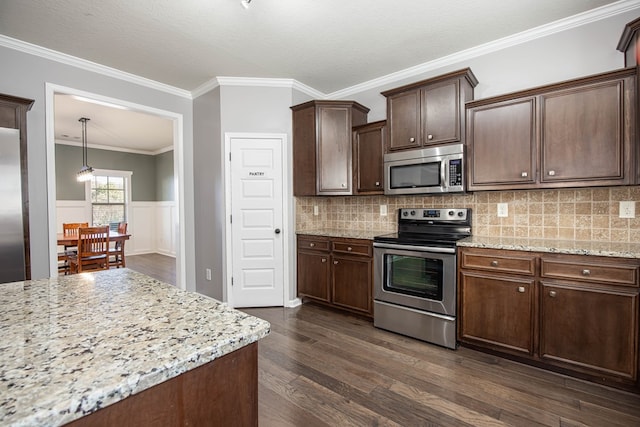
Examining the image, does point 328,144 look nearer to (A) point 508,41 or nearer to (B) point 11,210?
(A) point 508,41

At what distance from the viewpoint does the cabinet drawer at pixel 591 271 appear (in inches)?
74.2

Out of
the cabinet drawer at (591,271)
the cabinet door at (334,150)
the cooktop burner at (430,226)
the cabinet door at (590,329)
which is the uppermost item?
the cabinet door at (334,150)

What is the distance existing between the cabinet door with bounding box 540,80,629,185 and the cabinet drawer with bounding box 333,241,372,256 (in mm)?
1578

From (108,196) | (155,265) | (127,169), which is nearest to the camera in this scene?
(155,265)

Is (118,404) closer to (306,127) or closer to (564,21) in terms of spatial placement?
(306,127)

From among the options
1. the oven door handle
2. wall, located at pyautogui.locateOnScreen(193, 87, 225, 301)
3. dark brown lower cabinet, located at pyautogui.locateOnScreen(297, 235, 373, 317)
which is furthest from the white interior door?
the oven door handle

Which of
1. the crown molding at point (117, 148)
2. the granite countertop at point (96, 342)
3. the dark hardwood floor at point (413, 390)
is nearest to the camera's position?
the granite countertop at point (96, 342)

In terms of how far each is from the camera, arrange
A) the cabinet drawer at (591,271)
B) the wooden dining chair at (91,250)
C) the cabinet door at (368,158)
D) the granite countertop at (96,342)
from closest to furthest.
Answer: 1. the granite countertop at (96,342)
2. the cabinet drawer at (591,271)
3. the cabinet door at (368,158)
4. the wooden dining chair at (91,250)

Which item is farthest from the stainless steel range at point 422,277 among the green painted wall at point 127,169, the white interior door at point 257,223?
the green painted wall at point 127,169

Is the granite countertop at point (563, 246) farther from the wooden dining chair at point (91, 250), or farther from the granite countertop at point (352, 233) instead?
the wooden dining chair at point (91, 250)

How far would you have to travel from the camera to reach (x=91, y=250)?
4500 mm

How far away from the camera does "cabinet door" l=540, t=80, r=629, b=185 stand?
6.87ft

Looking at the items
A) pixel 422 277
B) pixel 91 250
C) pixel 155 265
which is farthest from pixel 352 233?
pixel 155 265

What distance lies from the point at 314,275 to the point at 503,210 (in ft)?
6.76
